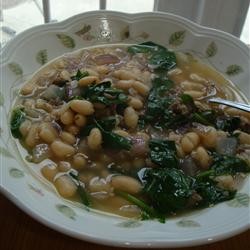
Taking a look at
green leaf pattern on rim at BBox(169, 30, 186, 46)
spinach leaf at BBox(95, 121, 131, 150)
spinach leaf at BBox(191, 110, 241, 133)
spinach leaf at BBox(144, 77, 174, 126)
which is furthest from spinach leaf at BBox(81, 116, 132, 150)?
green leaf pattern on rim at BBox(169, 30, 186, 46)

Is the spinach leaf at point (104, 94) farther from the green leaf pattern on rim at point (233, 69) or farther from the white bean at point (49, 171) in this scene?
the green leaf pattern on rim at point (233, 69)

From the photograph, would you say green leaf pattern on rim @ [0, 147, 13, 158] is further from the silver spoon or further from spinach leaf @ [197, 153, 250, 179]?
the silver spoon

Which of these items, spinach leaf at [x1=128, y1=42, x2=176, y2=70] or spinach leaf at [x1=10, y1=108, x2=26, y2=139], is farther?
spinach leaf at [x1=128, y1=42, x2=176, y2=70]

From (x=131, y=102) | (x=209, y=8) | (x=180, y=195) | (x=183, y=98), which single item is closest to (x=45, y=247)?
(x=180, y=195)

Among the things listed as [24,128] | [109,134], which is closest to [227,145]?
[109,134]

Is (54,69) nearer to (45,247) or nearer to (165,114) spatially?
(165,114)
